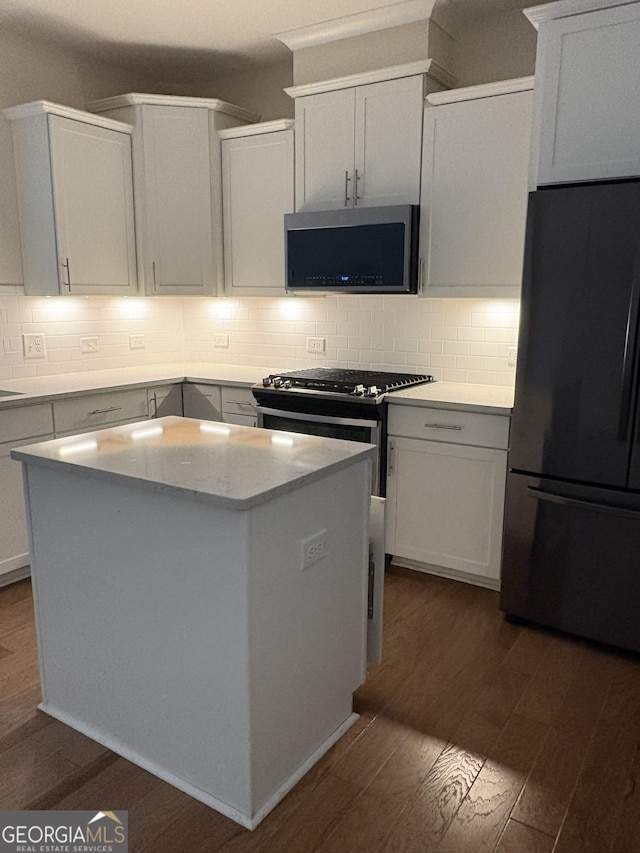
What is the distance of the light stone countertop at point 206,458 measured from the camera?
1.61 m

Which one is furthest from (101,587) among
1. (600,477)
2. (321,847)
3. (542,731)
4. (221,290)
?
(221,290)

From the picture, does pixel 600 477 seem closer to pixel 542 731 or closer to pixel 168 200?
pixel 542 731

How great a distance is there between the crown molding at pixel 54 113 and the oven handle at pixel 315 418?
181 centimetres

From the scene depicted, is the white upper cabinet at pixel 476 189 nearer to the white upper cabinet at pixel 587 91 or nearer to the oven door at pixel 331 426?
the white upper cabinet at pixel 587 91

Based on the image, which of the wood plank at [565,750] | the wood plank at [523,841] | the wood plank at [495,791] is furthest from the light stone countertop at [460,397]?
the wood plank at [523,841]

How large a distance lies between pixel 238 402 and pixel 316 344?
0.66 meters

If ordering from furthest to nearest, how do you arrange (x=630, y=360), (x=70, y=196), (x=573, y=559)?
(x=70, y=196), (x=573, y=559), (x=630, y=360)

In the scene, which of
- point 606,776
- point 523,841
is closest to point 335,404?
point 606,776

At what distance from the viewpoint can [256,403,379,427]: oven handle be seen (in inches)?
128

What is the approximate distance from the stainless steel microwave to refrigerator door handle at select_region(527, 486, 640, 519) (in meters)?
1.25

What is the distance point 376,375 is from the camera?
3.67 m

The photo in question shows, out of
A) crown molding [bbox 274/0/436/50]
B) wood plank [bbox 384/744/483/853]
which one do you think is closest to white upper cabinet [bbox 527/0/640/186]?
crown molding [bbox 274/0/436/50]

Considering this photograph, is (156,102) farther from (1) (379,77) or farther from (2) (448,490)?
(2) (448,490)

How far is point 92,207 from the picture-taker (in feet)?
12.0
